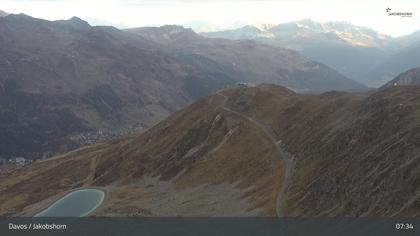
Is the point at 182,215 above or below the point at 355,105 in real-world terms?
below

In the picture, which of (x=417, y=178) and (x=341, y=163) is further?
(x=341, y=163)

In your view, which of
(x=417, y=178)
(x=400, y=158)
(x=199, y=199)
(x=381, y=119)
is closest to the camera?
(x=417, y=178)

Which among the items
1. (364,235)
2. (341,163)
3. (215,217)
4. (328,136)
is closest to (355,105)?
(328,136)

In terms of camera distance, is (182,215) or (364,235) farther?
(182,215)

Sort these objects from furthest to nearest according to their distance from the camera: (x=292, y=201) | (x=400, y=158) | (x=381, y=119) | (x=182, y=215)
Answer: (x=182, y=215), (x=381, y=119), (x=292, y=201), (x=400, y=158)

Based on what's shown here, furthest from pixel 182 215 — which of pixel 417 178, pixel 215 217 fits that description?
pixel 417 178

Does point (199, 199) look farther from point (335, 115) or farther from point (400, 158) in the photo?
point (400, 158)

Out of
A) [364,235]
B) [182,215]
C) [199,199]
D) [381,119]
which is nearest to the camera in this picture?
[364,235]

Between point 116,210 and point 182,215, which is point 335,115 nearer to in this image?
point 182,215

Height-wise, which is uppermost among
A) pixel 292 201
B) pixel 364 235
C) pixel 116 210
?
pixel 364 235
